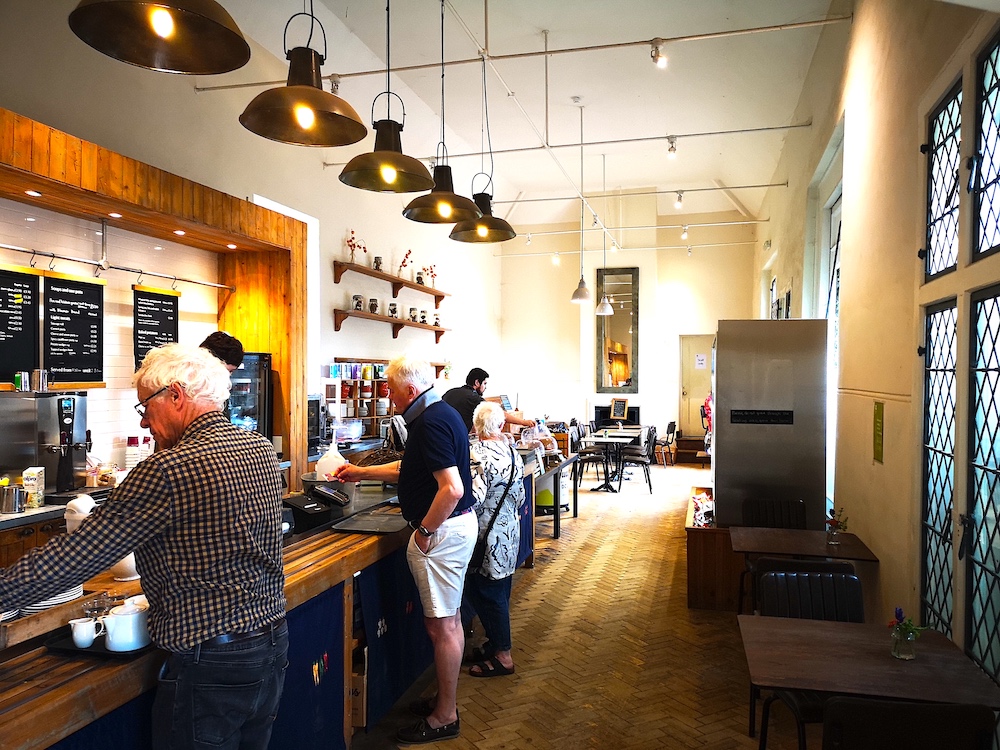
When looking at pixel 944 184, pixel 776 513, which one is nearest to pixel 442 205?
pixel 944 184

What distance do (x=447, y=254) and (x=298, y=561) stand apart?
31.9ft

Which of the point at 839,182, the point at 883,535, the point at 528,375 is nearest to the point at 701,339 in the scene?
the point at 528,375

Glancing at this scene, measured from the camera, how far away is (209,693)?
1.94 meters

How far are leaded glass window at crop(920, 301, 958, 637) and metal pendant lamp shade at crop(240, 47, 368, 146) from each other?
2.87 metres

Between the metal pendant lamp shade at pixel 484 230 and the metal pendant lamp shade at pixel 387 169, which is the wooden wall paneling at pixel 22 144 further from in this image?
the metal pendant lamp shade at pixel 484 230

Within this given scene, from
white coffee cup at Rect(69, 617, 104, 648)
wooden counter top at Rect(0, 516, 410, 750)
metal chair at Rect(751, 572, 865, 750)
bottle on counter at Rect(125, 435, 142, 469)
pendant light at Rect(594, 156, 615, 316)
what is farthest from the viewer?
pendant light at Rect(594, 156, 615, 316)

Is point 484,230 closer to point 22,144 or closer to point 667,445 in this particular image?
point 22,144

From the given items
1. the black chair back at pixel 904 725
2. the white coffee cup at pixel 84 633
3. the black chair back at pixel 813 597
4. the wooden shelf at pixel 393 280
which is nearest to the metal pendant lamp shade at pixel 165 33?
the white coffee cup at pixel 84 633

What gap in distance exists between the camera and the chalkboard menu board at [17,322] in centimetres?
452

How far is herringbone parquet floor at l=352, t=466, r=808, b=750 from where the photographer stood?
3625 millimetres

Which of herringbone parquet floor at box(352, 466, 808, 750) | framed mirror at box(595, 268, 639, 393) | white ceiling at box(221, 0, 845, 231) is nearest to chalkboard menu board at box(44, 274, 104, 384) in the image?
white ceiling at box(221, 0, 845, 231)

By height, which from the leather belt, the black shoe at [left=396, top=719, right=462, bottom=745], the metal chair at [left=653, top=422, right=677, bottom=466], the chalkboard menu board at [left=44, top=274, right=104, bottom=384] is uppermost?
the chalkboard menu board at [left=44, top=274, right=104, bottom=384]

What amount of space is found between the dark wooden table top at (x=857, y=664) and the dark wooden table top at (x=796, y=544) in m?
1.27

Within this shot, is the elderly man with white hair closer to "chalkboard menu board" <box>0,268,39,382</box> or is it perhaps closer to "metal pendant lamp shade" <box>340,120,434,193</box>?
"metal pendant lamp shade" <box>340,120,434,193</box>
